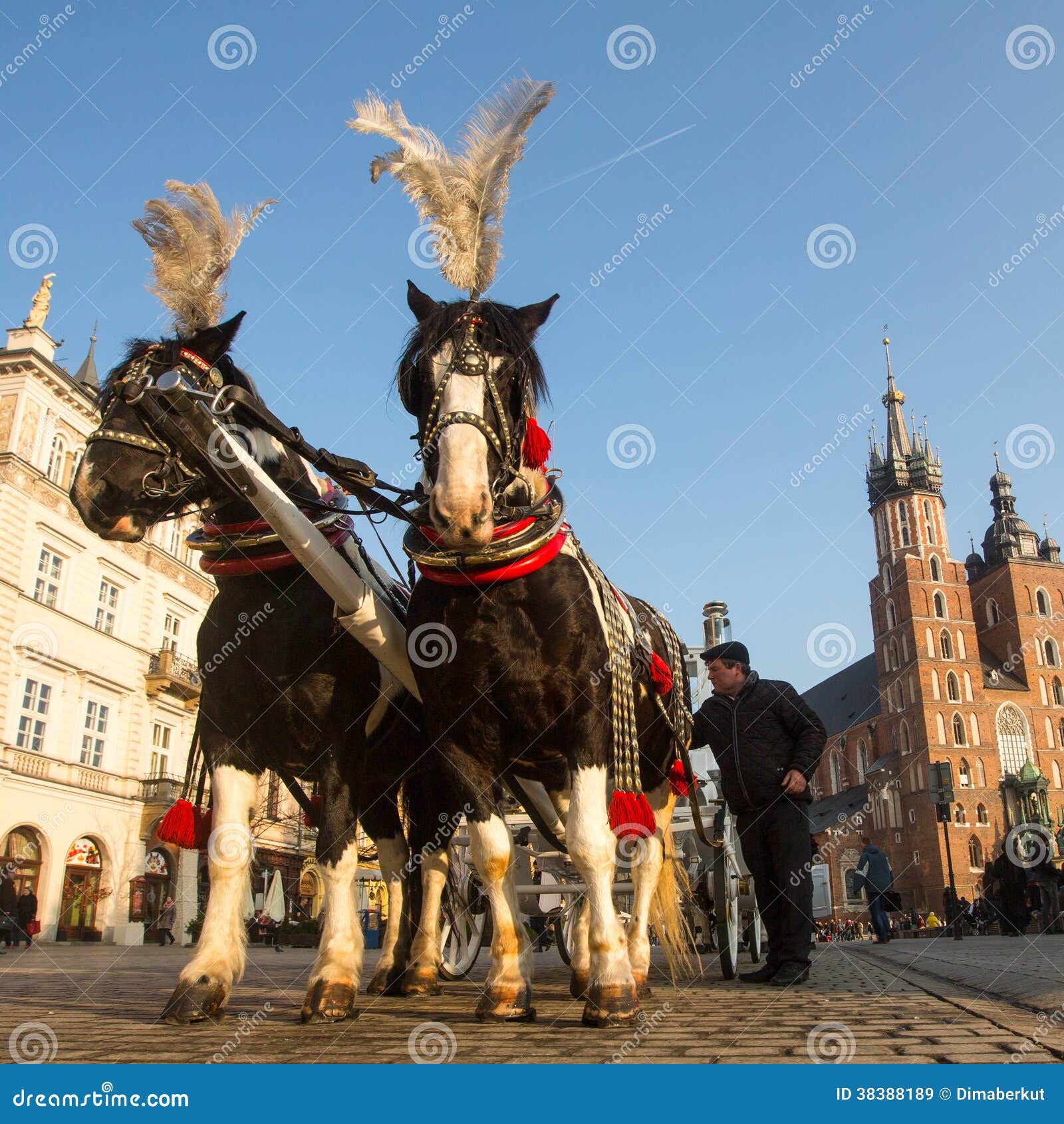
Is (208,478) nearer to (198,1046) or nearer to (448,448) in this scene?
(448,448)

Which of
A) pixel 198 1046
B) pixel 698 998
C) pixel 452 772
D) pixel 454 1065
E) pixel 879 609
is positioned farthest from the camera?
pixel 879 609

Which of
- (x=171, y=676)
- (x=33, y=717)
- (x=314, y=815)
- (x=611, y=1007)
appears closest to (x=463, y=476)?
(x=611, y=1007)

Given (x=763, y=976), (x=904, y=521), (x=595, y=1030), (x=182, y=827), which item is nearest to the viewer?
(x=595, y=1030)

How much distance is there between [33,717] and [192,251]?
24.9 metres

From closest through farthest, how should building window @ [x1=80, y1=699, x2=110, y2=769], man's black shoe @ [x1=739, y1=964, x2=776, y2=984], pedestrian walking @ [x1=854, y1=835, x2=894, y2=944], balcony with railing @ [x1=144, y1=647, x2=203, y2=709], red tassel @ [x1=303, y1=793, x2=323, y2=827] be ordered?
red tassel @ [x1=303, y1=793, x2=323, y2=827] < man's black shoe @ [x1=739, y1=964, x2=776, y2=984] < pedestrian walking @ [x1=854, y1=835, x2=894, y2=944] < building window @ [x1=80, y1=699, x2=110, y2=769] < balcony with railing @ [x1=144, y1=647, x2=203, y2=709]

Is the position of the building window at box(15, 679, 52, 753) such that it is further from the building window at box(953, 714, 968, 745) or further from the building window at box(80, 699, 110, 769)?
the building window at box(953, 714, 968, 745)

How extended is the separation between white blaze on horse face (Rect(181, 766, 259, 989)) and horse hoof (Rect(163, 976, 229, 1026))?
51mm

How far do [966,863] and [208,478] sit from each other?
249ft

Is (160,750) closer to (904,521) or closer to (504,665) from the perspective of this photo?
(504,665)

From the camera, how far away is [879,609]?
85.8 m

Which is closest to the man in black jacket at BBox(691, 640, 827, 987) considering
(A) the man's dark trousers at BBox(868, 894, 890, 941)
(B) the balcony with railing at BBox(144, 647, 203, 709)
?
(A) the man's dark trousers at BBox(868, 894, 890, 941)

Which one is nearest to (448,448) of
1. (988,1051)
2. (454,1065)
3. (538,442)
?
(538,442)

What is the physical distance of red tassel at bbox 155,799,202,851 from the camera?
4.12 meters

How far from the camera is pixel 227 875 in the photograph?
4.02 m
